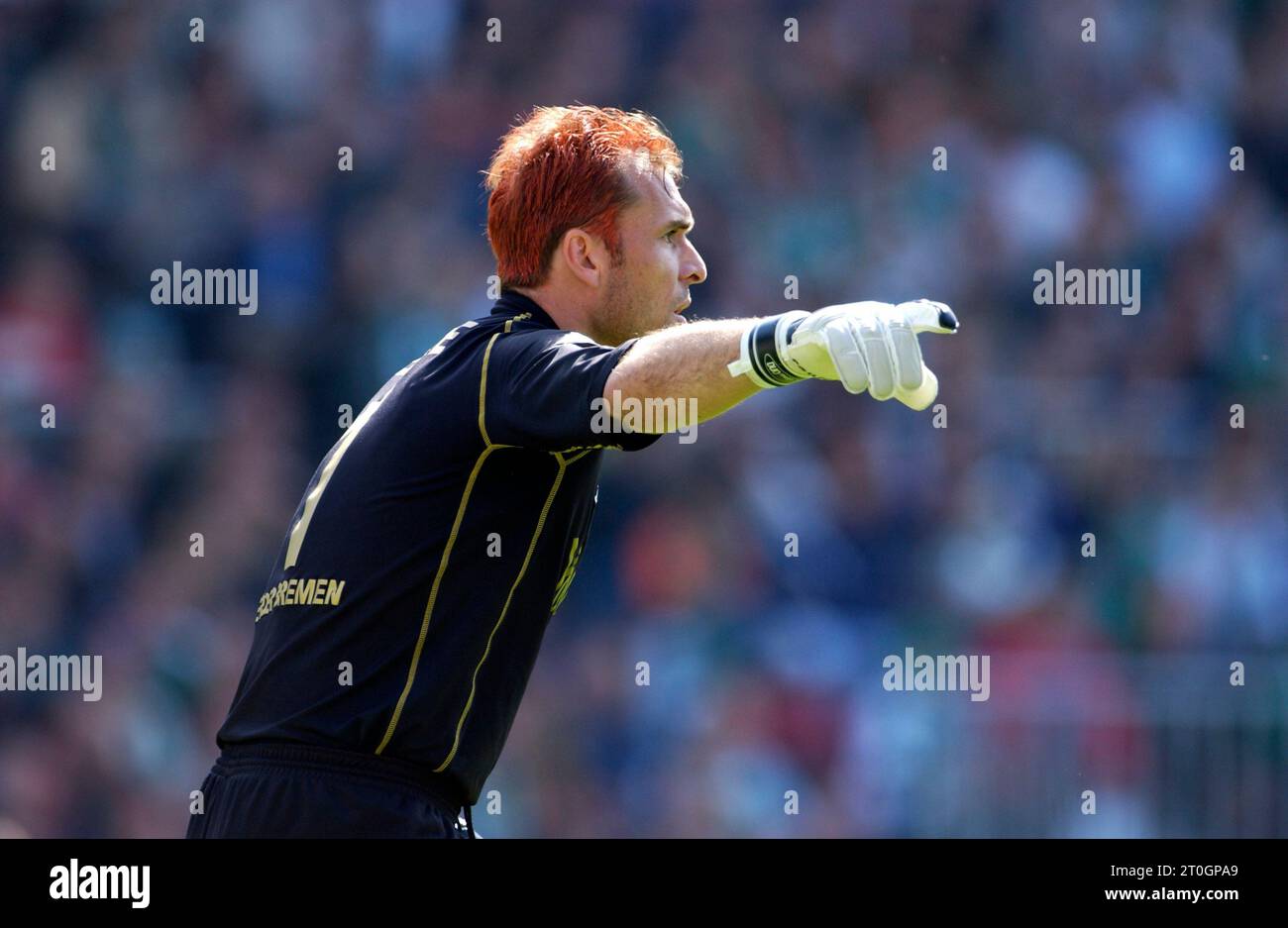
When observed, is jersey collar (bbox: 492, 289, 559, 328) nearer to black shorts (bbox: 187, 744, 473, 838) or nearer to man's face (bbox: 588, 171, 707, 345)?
man's face (bbox: 588, 171, 707, 345)

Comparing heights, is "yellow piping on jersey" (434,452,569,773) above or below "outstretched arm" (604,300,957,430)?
below

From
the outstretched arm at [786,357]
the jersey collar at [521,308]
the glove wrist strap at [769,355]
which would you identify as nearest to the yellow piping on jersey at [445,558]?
the jersey collar at [521,308]

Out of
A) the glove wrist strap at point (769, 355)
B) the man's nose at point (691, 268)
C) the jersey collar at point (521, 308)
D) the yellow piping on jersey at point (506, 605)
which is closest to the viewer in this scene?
the glove wrist strap at point (769, 355)

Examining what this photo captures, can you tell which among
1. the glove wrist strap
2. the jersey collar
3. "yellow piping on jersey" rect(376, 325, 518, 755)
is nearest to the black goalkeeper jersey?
"yellow piping on jersey" rect(376, 325, 518, 755)

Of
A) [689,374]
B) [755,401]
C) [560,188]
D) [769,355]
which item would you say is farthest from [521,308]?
[755,401]

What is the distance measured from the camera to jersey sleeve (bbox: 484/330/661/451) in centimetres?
361

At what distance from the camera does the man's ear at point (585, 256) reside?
436 cm

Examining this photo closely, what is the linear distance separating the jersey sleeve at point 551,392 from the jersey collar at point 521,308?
37cm

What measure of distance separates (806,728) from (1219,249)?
3802 millimetres

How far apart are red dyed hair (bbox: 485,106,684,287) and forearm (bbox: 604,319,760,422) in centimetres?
87

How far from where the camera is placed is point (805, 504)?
30.8 feet

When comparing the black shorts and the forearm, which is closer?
the forearm

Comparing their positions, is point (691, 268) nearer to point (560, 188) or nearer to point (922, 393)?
point (560, 188)

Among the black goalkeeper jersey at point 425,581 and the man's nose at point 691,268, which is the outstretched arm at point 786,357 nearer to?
the black goalkeeper jersey at point 425,581
